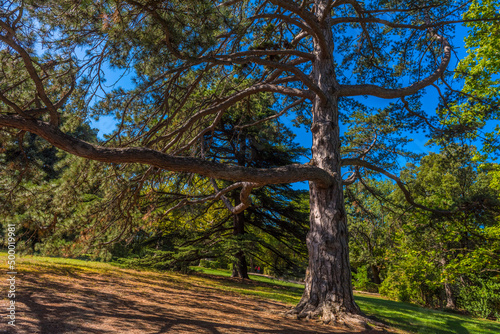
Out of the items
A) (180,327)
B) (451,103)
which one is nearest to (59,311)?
(180,327)

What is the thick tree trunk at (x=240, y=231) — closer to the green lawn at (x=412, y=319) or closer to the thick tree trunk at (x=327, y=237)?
the green lawn at (x=412, y=319)

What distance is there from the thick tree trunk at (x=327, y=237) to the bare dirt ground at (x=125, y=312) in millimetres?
357

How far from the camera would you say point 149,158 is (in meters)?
3.24

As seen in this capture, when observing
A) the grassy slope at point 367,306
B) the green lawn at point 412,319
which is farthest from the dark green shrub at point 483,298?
the grassy slope at point 367,306

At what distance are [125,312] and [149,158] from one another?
2.06 meters

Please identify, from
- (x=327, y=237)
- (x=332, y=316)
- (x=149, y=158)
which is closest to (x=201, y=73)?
(x=149, y=158)

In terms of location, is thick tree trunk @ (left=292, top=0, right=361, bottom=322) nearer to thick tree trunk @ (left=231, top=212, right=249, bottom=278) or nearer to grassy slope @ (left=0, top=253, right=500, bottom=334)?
grassy slope @ (left=0, top=253, right=500, bottom=334)

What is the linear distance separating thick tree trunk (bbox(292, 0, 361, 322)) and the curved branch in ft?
3.03

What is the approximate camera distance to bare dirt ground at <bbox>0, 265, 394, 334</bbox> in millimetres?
2919

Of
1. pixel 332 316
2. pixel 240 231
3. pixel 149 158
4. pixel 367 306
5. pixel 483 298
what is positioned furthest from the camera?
pixel 483 298

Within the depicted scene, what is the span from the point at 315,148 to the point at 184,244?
7437 millimetres

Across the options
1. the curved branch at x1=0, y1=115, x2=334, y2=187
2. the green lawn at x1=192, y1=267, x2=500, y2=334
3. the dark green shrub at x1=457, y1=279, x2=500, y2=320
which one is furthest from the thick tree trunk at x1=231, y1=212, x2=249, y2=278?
the dark green shrub at x1=457, y1=279, x2=500, y2=320

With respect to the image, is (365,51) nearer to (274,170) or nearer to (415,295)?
(274,170)

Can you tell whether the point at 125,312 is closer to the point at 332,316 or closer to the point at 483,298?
the point at 332,316
